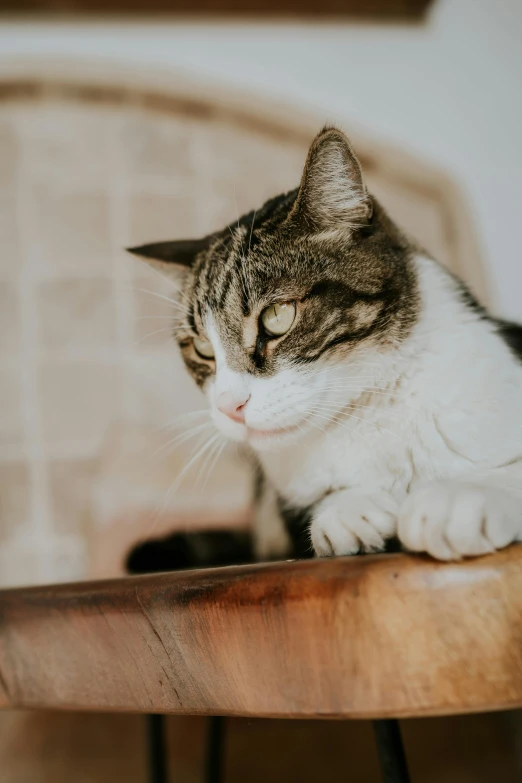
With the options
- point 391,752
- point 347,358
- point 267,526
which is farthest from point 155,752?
point 347,358

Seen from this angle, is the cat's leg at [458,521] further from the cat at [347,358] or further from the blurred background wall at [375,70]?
the blurred background wall at [375,70]

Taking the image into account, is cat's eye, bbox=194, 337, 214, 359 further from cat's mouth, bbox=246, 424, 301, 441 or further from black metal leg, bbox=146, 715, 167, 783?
black metal leg, bbox=146, 715, 167, 783

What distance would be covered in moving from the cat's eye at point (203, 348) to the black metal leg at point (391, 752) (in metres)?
0.42

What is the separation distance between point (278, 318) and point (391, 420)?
0.51 feet

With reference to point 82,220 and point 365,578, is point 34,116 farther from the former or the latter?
point 365,578

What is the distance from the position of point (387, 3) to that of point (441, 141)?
0.36 meters

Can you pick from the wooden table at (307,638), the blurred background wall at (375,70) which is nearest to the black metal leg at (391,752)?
the wooden table at (307,638)

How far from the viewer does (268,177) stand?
1434 millimetres

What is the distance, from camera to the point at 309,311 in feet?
1.97

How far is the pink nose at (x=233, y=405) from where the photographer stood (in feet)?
1.95

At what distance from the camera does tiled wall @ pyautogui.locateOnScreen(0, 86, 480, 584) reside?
4.33 ft

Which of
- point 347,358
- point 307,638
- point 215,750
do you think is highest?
point 347,358

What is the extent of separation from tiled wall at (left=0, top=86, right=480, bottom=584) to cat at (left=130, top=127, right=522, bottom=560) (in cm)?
74

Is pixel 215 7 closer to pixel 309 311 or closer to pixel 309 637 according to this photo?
pixel 309 311
